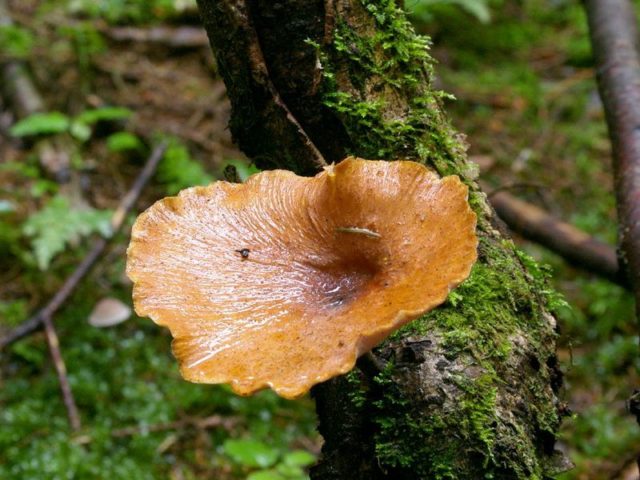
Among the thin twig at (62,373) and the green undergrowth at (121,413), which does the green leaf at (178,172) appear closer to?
the green undergrowth at (121,413)

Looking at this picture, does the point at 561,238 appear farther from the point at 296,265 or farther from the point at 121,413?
the point at 121,413

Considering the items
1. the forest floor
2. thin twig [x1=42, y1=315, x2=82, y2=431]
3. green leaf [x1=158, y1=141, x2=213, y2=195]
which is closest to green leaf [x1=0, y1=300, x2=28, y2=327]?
the forest floor

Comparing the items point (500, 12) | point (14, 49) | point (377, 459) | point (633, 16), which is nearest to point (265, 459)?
point (377, 459)

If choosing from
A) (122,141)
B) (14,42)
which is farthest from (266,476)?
(14,42)

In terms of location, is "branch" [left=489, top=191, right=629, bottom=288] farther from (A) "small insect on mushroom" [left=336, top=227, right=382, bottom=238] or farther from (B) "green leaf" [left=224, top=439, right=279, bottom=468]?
(B) "green leaf" [left=224, top=439, right=279, bottom=468]

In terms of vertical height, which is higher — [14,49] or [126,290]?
[14,49]

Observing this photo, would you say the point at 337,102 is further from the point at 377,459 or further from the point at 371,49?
the point at 377,459

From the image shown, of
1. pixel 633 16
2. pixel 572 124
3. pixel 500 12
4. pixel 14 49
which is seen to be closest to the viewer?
pixel 633 16
